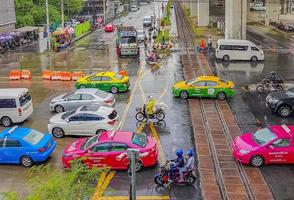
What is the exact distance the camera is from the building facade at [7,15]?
205ft

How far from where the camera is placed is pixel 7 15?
63844mm

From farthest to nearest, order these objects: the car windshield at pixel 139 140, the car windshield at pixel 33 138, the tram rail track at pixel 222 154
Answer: the car windshield at pixel 33 138 → the car windshield at pixel 139 140 → the tram rail track at pixel 222 154

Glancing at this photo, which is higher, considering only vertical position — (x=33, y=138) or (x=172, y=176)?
(x=33, y=138)

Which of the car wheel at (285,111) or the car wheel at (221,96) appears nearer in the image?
the car wheel at (285,111)

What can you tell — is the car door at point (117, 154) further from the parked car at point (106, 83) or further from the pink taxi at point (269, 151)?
the parked car at point (106, 83)

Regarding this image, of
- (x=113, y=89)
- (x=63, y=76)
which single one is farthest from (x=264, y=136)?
(x=63, y=76)

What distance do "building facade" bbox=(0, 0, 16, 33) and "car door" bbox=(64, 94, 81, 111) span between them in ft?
132

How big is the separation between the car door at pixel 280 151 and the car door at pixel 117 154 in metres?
5.18

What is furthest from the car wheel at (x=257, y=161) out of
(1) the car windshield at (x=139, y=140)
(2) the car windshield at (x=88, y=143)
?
(2) the car windshield at (x=88, y=143)

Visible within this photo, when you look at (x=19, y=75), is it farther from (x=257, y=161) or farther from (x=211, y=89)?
(x=257, y=161)

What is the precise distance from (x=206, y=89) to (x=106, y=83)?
6271mm

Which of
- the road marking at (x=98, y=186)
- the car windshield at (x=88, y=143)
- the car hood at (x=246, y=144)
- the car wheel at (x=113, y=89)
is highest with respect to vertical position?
the car wheel at (x=113, y=89)

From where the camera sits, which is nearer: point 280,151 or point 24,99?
point 280,151

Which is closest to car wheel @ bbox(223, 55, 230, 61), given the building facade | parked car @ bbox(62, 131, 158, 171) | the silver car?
the silver car
